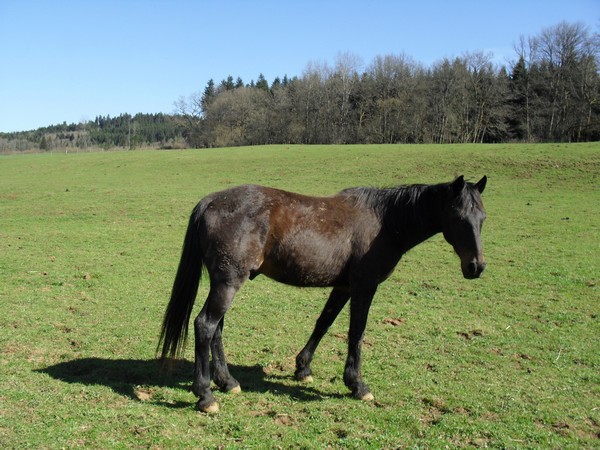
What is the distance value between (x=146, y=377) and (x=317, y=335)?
1913mm

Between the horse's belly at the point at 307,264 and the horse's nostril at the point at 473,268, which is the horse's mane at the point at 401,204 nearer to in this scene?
the horse's belly at the point at 307,264

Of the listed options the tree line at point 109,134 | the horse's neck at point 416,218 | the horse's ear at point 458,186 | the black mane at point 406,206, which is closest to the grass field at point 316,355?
the horse's neck at point 416,218

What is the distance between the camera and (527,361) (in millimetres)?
6273

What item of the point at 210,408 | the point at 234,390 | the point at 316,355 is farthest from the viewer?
the point at 316,355

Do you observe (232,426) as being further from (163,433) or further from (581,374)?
(581,374)

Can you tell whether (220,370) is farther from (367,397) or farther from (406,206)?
(406,206)

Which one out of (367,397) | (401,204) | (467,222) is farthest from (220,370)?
(467,222)

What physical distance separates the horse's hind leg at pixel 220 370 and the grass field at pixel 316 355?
0.12m

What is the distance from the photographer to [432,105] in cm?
6488

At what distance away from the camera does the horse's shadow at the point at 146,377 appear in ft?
A: 17.0

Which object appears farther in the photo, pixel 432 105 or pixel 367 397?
pixel 432 105

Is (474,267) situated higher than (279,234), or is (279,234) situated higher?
(279,234)

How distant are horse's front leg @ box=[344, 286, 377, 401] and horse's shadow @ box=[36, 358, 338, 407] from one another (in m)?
0.27

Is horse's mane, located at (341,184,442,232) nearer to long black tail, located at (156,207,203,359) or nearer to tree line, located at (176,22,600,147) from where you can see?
long black tail, located at (156,207,203,359)
